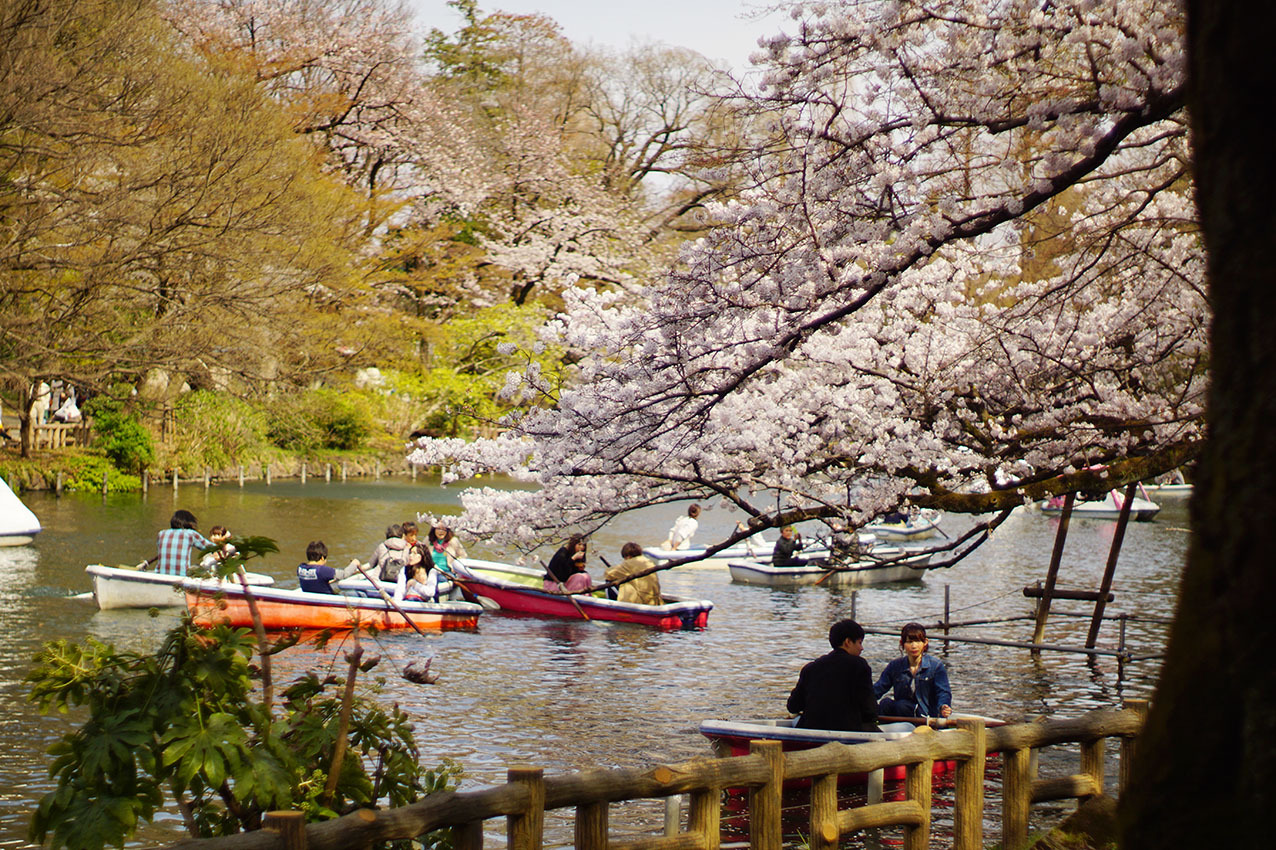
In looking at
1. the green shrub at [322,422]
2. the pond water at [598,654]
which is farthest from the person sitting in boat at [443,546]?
the green shrub at [322,422]

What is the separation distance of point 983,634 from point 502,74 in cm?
3992

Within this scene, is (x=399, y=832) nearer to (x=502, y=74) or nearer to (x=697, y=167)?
(x=697, y=167)

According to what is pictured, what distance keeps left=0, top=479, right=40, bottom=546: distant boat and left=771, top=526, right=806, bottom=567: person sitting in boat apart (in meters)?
14.8

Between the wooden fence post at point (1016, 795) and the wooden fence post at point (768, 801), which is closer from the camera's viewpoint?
the wooden fence post at point (768, 801)

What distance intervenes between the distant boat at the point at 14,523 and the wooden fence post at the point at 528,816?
2246 centimetres

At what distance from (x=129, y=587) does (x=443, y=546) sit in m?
5.08

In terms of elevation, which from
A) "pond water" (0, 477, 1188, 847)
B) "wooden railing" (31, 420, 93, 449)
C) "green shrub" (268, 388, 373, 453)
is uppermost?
"green shrub" (268, 388, 373, 453)

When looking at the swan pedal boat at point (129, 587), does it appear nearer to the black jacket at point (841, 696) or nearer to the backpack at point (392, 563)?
the backpack at point (392, 563)

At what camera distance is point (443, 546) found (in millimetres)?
20688

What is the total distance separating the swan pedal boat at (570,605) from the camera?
63.0 feet

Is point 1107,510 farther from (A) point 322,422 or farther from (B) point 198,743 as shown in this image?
(B) point 198,743

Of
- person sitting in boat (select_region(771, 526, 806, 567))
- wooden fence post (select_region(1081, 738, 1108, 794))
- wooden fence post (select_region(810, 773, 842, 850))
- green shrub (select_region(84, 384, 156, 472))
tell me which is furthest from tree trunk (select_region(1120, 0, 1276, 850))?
green shrub (select_region(84, 384, 156, 472))

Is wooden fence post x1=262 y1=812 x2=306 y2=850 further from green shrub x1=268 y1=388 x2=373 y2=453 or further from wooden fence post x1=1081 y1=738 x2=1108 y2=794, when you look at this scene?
green shrub x1=268 y1=388 x2=373 y2=453

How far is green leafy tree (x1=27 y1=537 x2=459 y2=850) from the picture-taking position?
4.23m
